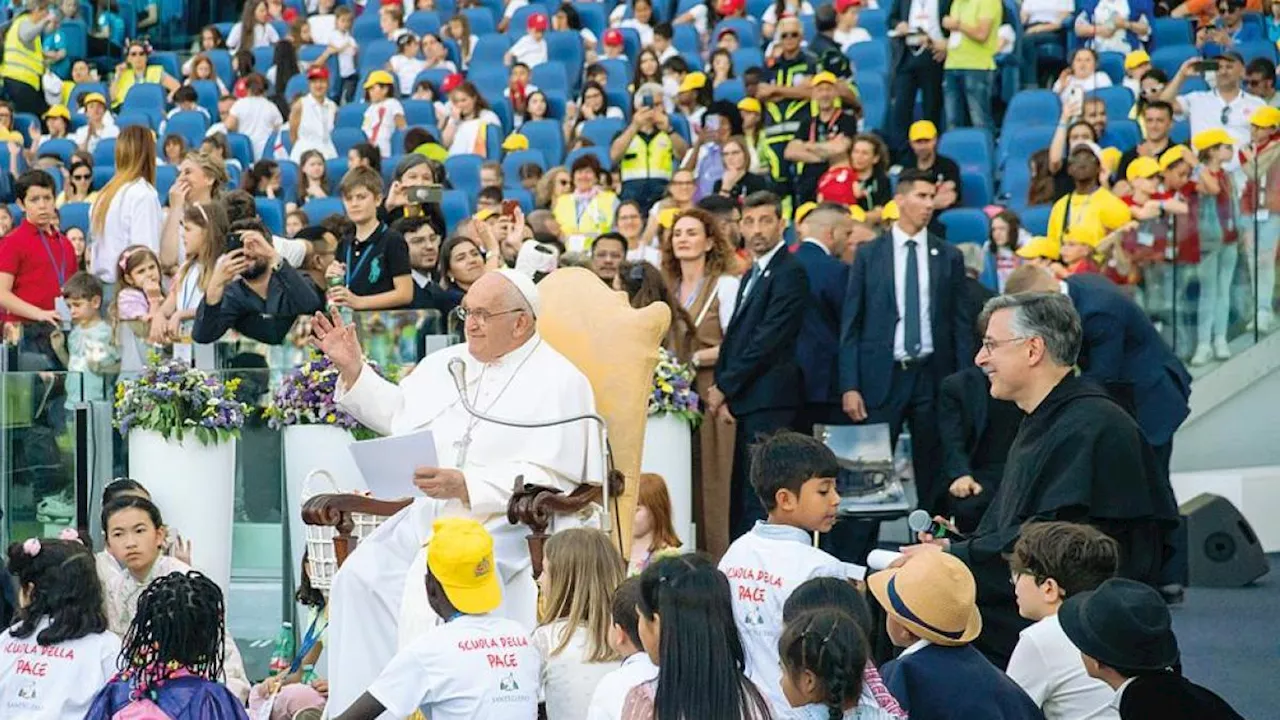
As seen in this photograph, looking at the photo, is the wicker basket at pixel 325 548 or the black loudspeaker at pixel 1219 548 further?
the black loudspeaker at pixel 1219 548

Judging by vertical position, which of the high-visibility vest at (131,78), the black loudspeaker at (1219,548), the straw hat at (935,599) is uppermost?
the high-visibility vest at (131,78)

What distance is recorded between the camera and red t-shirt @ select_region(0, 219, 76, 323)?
37.1 feet

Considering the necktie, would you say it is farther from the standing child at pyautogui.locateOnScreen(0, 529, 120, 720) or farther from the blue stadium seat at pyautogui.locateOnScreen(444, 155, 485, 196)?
the blue stadium seat at pyautogui.locateOnScreen(444, 155, 485, 196)

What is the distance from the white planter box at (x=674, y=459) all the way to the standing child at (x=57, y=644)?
10.9ft

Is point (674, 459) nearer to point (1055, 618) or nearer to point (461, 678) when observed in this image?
point (1055, 618)

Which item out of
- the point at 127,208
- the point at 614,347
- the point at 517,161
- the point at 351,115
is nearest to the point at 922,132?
the point at 517,161

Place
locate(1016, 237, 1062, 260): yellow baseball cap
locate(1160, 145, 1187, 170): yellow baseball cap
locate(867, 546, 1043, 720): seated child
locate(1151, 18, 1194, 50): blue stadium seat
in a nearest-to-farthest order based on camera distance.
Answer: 1. locate(867, 546, 1043, 720): seated child
2. locate(1016, 237, 1062, 260): yellow baseball cap
3. locate(1160, 145, 1187, 170): yellow baseball cap
4. locate(1151, 18, 1194, 50): blue stadium seat

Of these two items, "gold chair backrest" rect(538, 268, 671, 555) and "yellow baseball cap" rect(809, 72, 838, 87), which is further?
"yellow baseball cap" rect(809, 72, 838, 87)

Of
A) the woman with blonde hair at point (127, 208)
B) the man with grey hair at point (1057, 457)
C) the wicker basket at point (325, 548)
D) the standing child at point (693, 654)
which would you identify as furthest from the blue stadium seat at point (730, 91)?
the standing child at point (693, 654)

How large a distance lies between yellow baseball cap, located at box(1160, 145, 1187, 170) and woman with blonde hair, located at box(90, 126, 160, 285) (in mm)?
6037

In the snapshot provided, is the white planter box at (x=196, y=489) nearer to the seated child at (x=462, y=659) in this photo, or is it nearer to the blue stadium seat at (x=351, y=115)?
the seated child at (x=462, y=659)

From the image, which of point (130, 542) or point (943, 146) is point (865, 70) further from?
point (130, 542)

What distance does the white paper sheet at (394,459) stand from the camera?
6.72 metres

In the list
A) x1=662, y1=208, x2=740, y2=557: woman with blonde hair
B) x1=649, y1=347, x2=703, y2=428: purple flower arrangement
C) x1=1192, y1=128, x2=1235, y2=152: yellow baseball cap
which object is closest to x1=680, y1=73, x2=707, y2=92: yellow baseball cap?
x1=1192, y1=128, x2=1235, y2=152: yellow baseball cap
